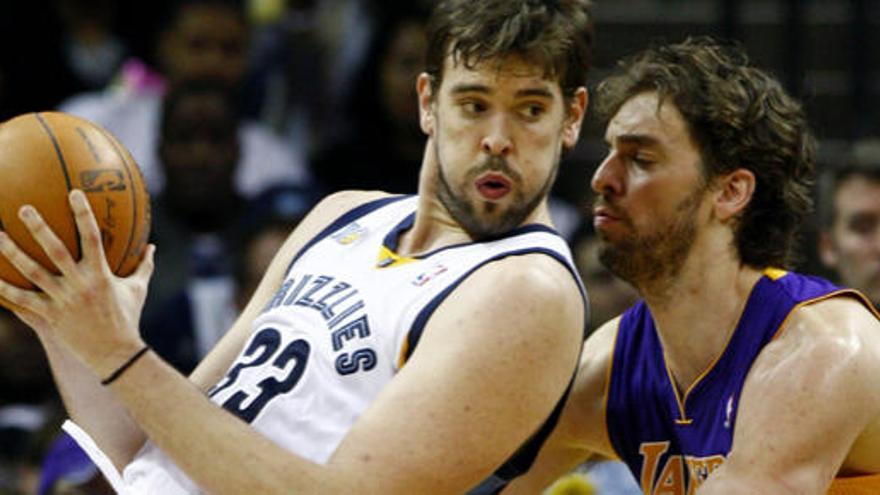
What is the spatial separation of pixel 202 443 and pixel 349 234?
3.07ft

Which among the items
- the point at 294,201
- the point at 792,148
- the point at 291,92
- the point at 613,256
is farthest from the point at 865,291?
the point at 291,92

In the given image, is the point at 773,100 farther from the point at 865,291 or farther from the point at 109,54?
the point at 109,54

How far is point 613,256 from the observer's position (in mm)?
4445

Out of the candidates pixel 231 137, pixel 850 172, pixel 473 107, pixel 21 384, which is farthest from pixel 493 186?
pixel 21 384

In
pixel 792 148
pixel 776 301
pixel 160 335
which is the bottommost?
pixel 160 335

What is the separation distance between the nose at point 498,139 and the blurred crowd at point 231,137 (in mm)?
2760

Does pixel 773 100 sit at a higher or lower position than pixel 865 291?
higher

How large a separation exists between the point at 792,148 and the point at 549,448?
44.7 inches

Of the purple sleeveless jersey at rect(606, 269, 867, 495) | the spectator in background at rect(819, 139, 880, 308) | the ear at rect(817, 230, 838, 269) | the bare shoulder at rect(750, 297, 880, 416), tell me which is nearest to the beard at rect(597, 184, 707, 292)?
the purple sleeveless jersey at rect(606, 269, 867, 495)

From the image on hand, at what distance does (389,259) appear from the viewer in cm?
411

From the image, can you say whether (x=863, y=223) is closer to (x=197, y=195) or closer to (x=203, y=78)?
(x=197, y=195)

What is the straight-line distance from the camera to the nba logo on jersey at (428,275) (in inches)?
154

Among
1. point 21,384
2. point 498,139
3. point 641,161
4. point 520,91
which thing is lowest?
point 21,384

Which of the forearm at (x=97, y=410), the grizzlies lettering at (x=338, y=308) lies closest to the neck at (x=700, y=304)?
the grizzlies lettering at (x=338, y=308)
